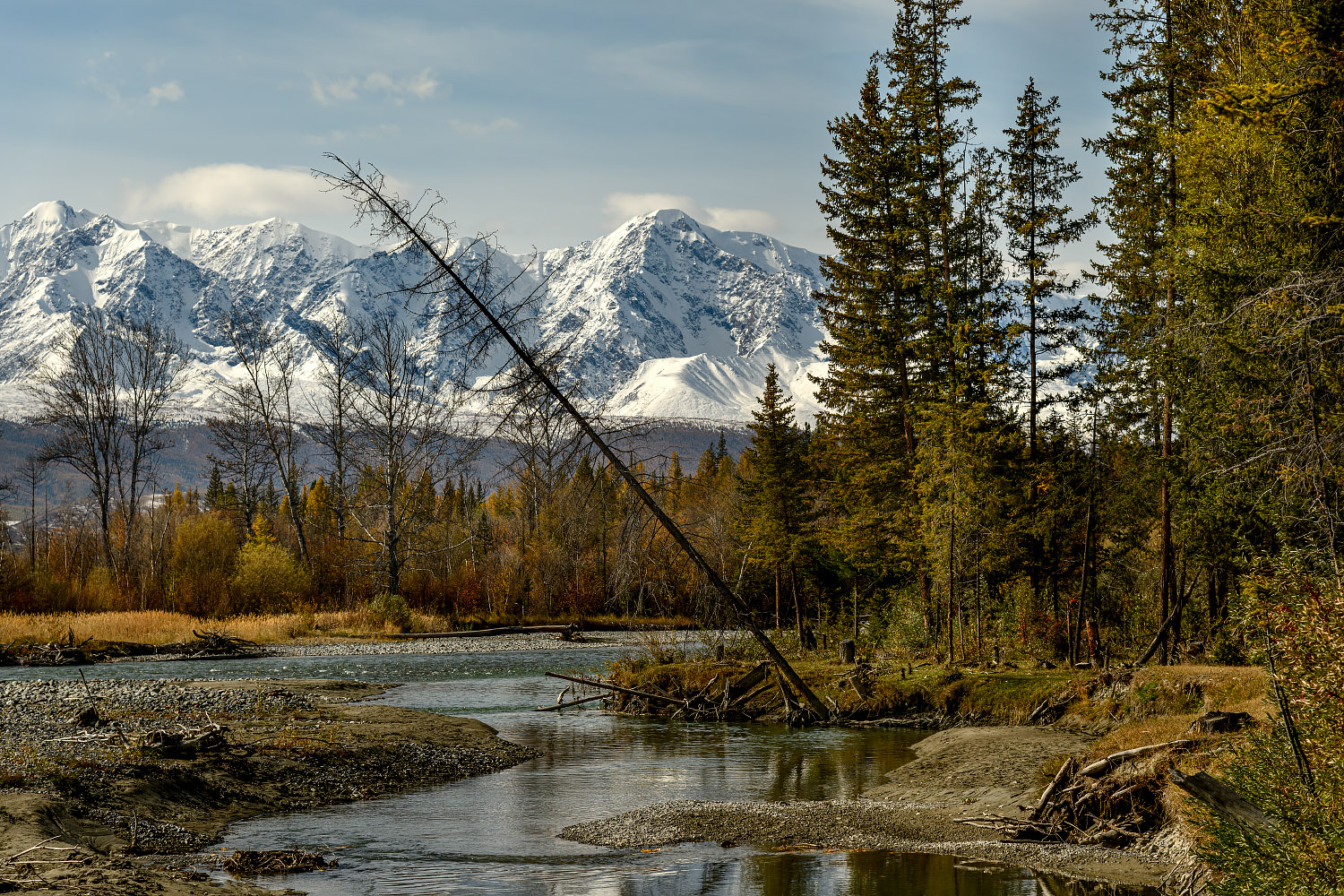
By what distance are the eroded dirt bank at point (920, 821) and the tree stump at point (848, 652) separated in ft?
30.7

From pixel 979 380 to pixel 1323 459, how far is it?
680 inches

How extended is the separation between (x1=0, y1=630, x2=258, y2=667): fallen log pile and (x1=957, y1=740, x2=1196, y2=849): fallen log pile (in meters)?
35.0

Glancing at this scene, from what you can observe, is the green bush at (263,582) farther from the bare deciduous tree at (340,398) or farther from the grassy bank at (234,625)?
the bare deciduous tree at (340,398)

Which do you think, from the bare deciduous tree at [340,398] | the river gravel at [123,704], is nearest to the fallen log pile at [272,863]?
the river gravel at [123,704]

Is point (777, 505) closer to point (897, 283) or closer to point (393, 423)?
point (897, 283)

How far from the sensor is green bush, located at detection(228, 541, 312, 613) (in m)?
51.7

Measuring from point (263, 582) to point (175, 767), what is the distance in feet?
130

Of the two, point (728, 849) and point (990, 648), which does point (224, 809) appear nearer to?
point (728, 849)

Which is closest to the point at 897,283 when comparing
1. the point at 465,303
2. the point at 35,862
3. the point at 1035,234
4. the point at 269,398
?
the point at 1035,234

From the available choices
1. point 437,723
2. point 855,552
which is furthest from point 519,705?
point 855,552

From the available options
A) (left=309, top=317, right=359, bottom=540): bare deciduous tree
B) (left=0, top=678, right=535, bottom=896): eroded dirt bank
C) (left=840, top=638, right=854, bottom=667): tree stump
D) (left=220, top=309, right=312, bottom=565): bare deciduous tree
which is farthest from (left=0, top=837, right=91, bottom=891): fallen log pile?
(left=220, top=309, right=312, bottom=565): bare deciduous tree

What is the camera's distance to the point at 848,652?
1135 inches

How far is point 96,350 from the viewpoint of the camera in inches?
2399

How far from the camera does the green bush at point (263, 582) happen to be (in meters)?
51.7
